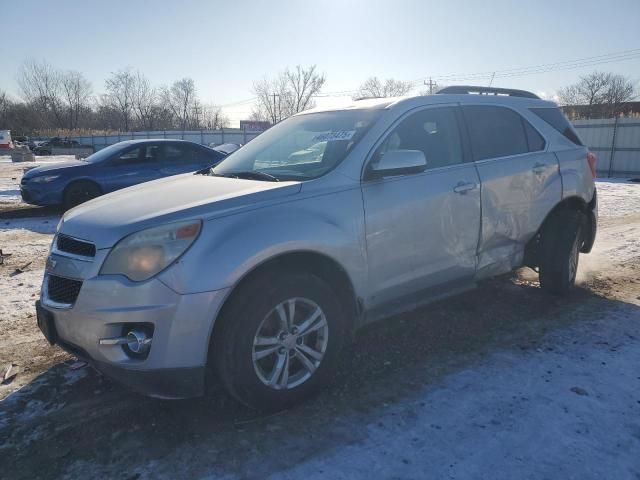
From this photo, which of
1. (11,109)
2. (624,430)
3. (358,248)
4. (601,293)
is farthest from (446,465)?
(11,109)

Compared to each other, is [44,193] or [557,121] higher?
[557,121]

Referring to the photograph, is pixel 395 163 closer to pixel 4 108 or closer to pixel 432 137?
pixel 432 137

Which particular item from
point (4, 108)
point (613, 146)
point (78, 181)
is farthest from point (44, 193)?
point (4, 108)

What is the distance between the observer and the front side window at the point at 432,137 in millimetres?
3602

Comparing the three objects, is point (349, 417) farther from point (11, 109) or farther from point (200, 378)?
point (11, 109)

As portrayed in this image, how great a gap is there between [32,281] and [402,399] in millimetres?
4461

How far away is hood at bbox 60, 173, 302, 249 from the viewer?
2.64 m

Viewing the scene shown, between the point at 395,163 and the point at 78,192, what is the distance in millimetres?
8503

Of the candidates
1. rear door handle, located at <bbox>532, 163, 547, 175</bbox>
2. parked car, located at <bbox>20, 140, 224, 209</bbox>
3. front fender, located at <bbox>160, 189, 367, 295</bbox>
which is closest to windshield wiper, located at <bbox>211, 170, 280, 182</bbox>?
front fender, located at <bbox>160, 189, 367, 295</bbox>

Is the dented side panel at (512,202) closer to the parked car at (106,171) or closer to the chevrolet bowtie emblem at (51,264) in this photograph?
the chevrolet bowtie emblem at (51,264)

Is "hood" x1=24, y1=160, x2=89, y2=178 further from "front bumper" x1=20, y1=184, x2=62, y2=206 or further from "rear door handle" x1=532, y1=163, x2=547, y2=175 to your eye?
"rear door handle" x1=532, y1=163, x2=547, y2=175

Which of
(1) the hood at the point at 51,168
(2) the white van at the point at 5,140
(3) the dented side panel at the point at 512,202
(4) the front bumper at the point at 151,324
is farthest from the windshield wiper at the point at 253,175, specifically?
(2) the white van at the point at 5,140

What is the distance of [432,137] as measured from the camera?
3.80m

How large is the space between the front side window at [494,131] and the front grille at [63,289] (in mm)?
3044
